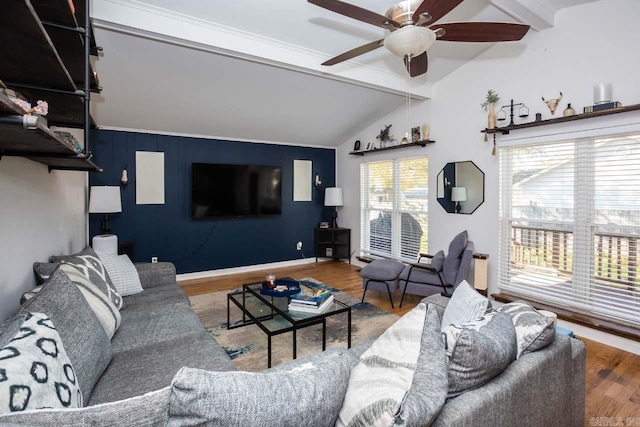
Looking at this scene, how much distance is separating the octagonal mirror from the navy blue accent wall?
264 cm

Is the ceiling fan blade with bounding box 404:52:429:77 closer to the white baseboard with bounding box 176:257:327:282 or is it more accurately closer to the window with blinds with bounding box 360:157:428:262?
the window with blinds with bounding box 360:157:428:262

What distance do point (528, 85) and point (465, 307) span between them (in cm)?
306

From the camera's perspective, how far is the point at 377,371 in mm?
1047

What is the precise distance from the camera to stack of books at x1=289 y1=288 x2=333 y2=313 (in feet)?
8.34

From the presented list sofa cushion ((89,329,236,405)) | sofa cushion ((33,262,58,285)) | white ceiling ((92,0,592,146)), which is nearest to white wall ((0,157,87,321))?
sofa cushion ((33,262,58,285))

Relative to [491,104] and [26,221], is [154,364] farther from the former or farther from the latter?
Answer: [491,104]

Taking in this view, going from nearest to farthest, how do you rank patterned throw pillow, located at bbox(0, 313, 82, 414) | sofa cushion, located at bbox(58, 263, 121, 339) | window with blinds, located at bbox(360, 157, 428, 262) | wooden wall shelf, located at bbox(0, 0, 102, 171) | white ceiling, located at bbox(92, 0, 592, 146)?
1. patterned throw pillow, located at bbox(0, 313, 82, 414)
2. wooden wall shelf, located at bbox(0, 0, 102, 171)
3. sofa cushion, located at bbox(58, 263, 121, 339)
4. white ceiling, located at bbox(92, 0, 592, 146)
5. window with blinds, located at bbox(360, 157, 428, 262)

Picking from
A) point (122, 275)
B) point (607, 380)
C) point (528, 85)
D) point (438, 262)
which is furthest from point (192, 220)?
point (607, 380)

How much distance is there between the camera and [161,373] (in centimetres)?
161

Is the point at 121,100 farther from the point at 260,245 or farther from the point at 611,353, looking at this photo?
the point at 611,353

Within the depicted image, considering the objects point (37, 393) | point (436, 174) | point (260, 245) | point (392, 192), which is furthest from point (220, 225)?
point (37, 393)

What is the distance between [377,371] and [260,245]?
486 cm

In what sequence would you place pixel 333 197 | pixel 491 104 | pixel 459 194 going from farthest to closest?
pixel 333 197
pixel 459 194
pixel 491 104

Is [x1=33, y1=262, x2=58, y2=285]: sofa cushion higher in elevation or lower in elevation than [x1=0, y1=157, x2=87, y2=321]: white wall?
lower
